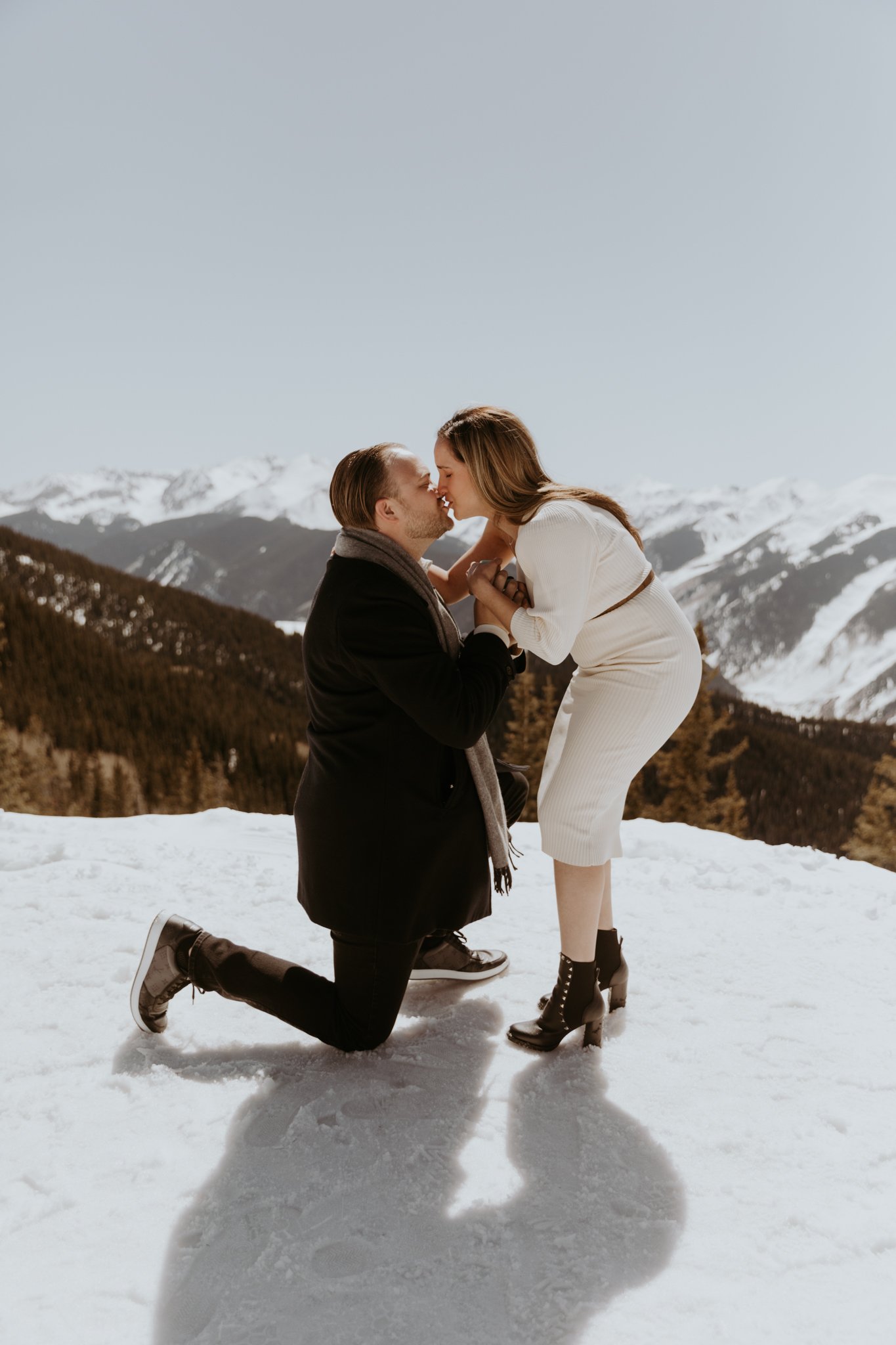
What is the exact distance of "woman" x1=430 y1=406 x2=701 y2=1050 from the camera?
264cm

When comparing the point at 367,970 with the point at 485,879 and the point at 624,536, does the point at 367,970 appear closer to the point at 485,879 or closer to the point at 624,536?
the point at 485,879

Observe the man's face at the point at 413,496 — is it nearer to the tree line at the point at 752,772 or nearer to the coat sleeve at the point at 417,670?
the coat sleeve at the point at 417,670

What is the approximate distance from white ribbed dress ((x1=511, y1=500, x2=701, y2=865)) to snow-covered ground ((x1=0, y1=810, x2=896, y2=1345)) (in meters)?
0.92

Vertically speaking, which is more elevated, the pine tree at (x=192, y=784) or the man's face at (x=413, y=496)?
the man's face at (x=413, y=496)

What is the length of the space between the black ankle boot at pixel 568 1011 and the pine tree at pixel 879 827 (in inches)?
769

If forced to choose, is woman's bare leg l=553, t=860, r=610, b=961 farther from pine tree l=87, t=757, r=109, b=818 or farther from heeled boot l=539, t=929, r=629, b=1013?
pine tree l=87, t=757, r=109, b=818

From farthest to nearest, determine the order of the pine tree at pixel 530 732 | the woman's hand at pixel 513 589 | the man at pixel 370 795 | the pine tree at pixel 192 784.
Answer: the pine tree at pixel 530 732
the pine tree at pixel 192 784
the woman's hand at pixel 513 589
the man at pixel 370 795

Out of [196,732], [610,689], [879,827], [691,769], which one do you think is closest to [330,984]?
Result: [610,689]

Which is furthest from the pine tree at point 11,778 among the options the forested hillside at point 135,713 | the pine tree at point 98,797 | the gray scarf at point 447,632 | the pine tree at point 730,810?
the pine tree at point 730,810

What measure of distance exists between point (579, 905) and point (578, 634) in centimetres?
98

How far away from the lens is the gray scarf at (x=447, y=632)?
280 cm

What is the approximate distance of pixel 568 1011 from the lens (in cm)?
303

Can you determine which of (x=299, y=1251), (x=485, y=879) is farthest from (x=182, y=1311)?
(x=485, y=879)

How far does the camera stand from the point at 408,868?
9.25ft
